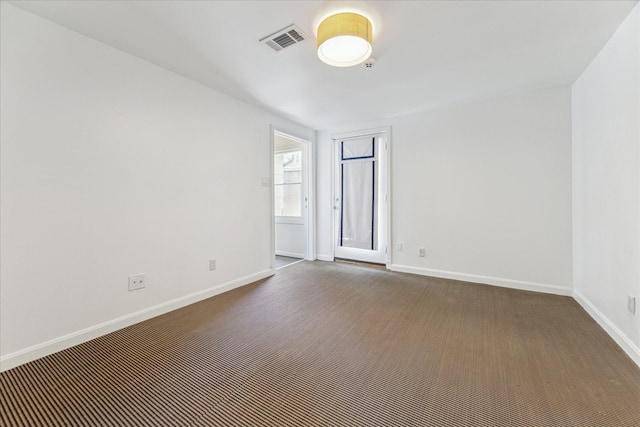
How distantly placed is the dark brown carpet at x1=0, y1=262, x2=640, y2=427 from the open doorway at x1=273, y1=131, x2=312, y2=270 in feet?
7.67

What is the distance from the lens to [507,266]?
10.5 feet

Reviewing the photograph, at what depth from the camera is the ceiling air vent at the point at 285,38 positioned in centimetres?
188

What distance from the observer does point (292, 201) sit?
507 cm

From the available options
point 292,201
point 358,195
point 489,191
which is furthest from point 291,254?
point 489,191

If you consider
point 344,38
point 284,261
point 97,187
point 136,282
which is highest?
point 344,38

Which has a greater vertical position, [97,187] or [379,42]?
[379,42]

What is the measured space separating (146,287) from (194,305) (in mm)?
500

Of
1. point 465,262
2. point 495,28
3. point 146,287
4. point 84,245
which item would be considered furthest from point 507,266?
point 84,245

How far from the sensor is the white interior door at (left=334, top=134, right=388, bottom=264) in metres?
Result: 4.20

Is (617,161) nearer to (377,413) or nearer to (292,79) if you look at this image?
(377,413)

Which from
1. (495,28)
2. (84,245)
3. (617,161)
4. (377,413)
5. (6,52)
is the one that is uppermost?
(495,28)

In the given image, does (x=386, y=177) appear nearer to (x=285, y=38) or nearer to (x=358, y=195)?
(x=358, y=195)

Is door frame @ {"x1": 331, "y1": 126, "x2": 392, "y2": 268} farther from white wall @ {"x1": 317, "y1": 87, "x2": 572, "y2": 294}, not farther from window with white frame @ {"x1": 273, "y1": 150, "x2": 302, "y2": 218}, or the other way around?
window with white frame @ {"x1": 273, "y1": 150, "x2": 302, "y2": 218}

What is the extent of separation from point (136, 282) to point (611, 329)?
3790mm
